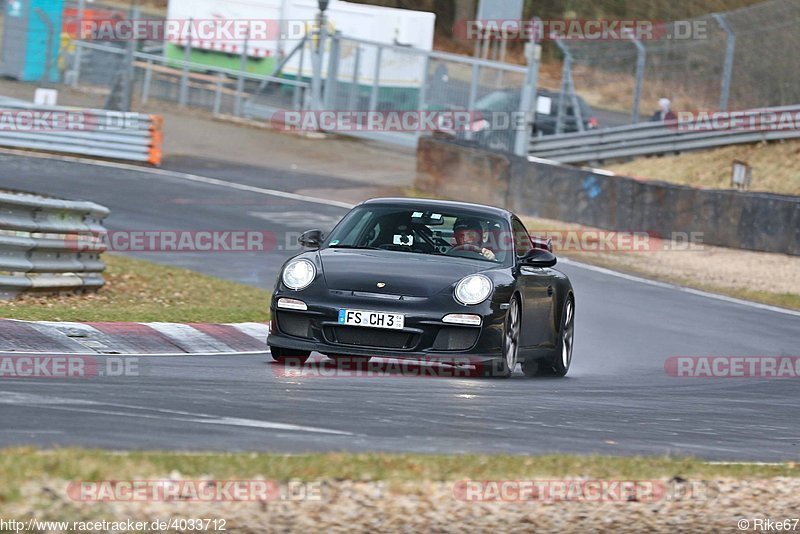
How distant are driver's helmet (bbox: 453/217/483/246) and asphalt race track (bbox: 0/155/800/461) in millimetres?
1037

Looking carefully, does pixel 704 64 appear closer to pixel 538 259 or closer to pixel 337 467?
pixel 538 259

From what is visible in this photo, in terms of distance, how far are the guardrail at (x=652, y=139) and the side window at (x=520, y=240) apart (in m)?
17.5

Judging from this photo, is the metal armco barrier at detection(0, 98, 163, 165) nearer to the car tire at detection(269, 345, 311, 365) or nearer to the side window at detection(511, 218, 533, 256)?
the side window at detection(511, 218, 533, 256)

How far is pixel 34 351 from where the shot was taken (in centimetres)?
930

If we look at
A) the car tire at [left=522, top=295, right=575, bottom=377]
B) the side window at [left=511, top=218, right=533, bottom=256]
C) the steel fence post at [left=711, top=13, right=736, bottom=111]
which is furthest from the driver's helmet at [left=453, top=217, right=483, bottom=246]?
the steel fence post at [left=711, top=13, right=736, bottom=111]

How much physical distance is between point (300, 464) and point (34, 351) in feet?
14.9

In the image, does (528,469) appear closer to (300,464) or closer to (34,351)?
(300,464)

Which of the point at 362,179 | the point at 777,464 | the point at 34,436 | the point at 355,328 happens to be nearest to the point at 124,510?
the point at 34,436

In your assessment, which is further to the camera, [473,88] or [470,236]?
[473,88]

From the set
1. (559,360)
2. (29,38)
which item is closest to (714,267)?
(559,360)

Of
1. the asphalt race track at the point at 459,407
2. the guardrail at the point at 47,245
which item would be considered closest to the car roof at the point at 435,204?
the asphalt race track at the point at 459,407

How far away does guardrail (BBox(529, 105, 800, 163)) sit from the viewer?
28.1 m

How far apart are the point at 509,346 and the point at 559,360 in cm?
161

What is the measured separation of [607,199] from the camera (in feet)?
76.4
